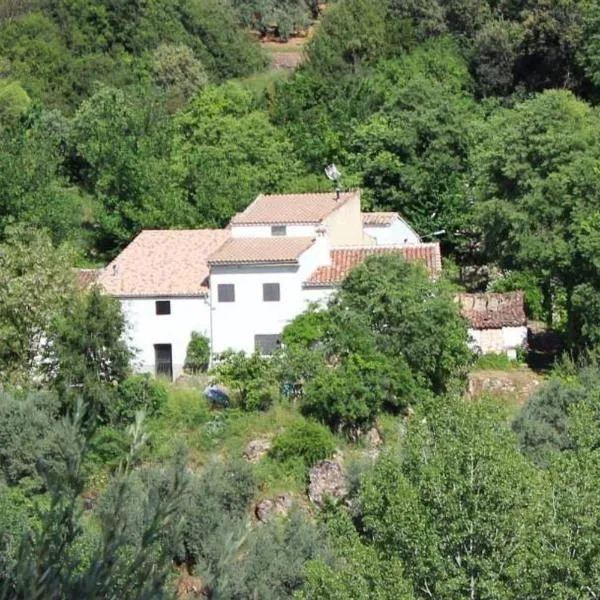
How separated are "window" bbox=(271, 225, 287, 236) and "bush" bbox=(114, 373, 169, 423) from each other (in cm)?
688

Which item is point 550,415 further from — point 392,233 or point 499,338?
point 392,233

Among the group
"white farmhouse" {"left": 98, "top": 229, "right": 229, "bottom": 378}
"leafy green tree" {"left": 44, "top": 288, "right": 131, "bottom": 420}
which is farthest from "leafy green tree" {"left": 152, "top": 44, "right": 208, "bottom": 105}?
"leafy green tree" {"left": 44, "top": 288, "right": 131, "bottom": 420}

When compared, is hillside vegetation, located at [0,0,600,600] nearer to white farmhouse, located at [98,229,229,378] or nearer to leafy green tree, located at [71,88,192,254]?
leafy green tree, located at [71,88,192,254]

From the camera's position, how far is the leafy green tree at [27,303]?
3241 centimetres

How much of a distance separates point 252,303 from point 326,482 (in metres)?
6.29

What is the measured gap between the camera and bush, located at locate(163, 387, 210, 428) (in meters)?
31.0

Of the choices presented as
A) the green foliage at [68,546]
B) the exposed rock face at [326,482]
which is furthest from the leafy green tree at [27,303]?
the green foliage at [68,546]

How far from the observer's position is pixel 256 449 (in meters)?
30.4

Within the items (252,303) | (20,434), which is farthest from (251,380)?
(20,434)

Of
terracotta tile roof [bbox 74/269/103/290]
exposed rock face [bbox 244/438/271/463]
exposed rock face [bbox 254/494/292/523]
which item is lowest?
exposed rock face [bbox 254/494/292/523]

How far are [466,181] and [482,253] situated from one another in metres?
2.66

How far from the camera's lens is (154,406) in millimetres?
31016

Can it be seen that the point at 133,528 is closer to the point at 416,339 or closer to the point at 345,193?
the point at 416,339

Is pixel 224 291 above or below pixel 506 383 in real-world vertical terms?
above
